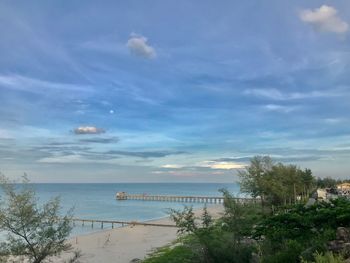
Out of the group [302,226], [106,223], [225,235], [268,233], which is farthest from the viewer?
[106,223]

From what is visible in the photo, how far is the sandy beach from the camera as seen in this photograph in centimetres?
4769

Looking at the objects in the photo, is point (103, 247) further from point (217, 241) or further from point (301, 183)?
point (301, 183)

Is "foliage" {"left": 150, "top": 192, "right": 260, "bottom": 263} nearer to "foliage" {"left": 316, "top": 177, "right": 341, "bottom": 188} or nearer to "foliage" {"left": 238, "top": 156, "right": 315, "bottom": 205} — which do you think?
"foliage" {"left": 238, "top": 156, "right": 315, "bottom": 205}

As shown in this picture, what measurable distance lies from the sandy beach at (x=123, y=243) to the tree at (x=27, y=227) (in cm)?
1643

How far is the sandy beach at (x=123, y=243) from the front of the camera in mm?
47688

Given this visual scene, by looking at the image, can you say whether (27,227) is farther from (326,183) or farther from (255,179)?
(326,183)

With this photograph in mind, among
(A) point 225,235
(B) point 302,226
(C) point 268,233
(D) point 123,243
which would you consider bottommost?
(D) point 123,243

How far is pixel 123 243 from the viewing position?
5769 cm

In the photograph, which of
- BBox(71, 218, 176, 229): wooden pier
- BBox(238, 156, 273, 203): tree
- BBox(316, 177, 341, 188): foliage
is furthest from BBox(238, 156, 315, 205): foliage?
BBox(316, 177, 341, 188): foliage

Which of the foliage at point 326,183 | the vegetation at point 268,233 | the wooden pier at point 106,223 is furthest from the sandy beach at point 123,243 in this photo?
the foliage at point 326,183

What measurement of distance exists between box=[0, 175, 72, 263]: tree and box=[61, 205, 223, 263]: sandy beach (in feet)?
53.9

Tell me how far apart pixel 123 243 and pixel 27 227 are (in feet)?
99.4

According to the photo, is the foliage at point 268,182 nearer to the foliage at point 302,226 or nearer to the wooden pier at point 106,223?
the wooden pier at point 106,223

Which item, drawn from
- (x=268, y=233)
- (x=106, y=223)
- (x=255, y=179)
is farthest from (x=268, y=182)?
(x=268, y=233)
